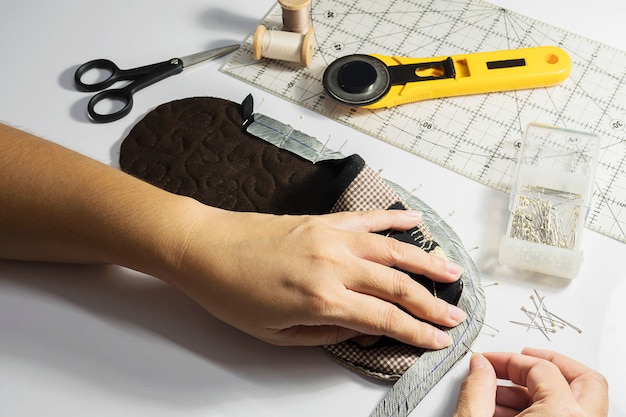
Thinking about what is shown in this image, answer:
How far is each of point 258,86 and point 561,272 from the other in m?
0.83

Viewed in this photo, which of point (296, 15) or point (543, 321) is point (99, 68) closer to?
point (296, 15)

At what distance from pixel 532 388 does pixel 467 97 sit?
2.43 feet

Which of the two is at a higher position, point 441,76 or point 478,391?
point 441,76

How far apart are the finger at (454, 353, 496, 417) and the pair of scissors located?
97cm

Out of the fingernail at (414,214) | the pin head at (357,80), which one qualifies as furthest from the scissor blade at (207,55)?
the fingernail at (414,214)

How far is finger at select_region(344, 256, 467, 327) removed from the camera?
1206mm

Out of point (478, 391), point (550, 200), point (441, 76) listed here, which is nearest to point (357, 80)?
point (441, 76)

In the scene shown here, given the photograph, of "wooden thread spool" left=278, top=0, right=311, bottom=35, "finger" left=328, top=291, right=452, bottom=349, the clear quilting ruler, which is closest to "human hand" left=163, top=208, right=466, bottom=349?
"finger" left=328, top=291, right=452, bottom=349

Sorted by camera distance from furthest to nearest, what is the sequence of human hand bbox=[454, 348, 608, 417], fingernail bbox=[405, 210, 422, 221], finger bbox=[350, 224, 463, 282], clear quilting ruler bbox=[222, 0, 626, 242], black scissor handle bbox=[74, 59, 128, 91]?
black scissor handle bbox=[74, 59, 128, 91]
clear quilting ruler bbox=[222, 0, 626, 242]
fingernail bbox=[405, 210, 422, 221]
finger bbox=[350, 224, 463, 282]
human hand bbox=[454, 348, 608, 417]

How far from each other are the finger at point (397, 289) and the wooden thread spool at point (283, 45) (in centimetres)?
66

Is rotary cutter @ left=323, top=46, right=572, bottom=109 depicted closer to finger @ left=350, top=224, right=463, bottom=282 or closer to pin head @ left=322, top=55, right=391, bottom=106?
pin head @ left=322, top=55, right=391, bottom=106

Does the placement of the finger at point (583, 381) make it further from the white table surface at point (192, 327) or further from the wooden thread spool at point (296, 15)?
the wooden thread spool at point (296, 15)

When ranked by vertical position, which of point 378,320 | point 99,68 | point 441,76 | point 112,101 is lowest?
point 378,320

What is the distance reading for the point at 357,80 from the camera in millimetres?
1606
